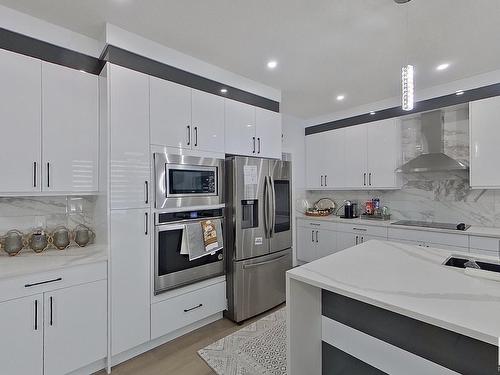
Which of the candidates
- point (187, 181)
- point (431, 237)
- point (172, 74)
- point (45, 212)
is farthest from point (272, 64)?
point (431, 237)

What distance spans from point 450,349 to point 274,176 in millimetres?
2108

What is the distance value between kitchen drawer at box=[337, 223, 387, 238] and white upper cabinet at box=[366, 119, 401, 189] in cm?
65

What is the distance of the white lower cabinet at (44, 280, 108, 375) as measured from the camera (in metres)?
1.66

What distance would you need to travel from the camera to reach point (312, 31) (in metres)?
2.07

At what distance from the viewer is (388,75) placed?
113 inches

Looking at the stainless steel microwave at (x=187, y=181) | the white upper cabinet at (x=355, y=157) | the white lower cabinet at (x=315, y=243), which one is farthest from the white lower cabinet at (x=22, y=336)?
the white upper cabinet at (x=355, y=157)

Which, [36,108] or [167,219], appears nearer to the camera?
[36,108]

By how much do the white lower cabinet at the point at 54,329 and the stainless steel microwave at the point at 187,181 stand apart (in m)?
0.84

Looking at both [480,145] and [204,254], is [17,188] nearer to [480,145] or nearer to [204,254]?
[204,254]

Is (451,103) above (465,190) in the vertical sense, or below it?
above

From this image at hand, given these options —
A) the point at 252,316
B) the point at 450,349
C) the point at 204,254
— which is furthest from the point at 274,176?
the point at 450,349

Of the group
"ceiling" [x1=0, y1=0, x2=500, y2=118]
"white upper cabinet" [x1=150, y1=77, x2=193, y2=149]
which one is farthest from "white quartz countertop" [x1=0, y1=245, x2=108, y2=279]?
"ceiling" [x1=0, y1=0, x2=500, y2=118]

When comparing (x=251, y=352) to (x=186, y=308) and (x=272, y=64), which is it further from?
(x=272, y=64)

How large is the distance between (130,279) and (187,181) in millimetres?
951
